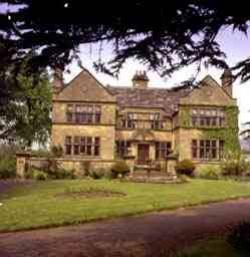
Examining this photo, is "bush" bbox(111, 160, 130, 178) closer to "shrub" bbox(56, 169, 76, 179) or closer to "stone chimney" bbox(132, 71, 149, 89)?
"shrub" bbox(56, 169, 76, 179)

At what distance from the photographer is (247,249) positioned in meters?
8.22

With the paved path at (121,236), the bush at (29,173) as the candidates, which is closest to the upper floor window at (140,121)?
the bush at (29,173)

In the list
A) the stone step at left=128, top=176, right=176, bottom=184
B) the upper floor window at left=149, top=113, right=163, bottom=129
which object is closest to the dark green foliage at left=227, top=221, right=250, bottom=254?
the stone step at left=128, top=176, right=176, bottom=184

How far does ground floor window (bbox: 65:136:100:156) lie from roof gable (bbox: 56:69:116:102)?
3.02m

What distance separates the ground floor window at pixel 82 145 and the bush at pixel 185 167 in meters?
6.39

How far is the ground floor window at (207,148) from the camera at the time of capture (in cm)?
3988

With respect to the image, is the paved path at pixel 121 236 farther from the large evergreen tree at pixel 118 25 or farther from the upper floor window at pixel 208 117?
the upper floor window at pixel 208 117

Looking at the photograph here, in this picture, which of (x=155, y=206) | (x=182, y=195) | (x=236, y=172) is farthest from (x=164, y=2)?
(x=236, y=172)

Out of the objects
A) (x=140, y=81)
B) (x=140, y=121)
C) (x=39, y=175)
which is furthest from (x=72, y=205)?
(x=140, y=81)

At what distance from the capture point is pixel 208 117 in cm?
4050

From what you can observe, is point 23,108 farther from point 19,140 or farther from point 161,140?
point 161,140

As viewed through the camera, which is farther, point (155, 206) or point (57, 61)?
point (155, 206)

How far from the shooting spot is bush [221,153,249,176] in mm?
36812

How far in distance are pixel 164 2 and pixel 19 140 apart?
45279 mm
